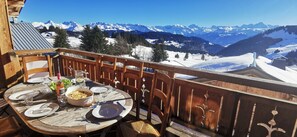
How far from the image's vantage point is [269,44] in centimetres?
9762

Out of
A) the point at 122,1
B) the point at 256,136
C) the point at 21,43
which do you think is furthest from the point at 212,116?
the point at 122,1

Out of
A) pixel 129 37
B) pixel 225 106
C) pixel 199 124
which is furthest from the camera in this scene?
pixel 129 37

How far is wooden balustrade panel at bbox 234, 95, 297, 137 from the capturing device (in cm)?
169

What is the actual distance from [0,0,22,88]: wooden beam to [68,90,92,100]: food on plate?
7.34 feet

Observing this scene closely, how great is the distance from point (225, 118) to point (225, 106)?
153 millimetres

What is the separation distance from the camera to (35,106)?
178cm

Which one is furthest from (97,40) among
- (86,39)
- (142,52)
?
(142,52)

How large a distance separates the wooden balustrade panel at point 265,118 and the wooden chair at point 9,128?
2421 mm

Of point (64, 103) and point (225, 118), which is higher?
point (64, 103)

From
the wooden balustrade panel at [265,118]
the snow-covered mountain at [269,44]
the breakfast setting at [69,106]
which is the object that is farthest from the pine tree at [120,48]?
the snow-covered mountain at [269,44]

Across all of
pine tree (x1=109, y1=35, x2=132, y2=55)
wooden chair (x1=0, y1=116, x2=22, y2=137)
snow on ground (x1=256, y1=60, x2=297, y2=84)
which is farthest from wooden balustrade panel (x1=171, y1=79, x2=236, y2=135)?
pine tree (x1=109, y1=35, x2=132, y2=55)

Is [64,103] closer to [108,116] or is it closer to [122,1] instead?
[108,116]

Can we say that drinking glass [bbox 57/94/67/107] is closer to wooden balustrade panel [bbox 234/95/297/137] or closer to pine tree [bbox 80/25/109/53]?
wooden balustrade panel [bbox 234/95/297/137]

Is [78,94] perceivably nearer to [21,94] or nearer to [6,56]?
[21,94]
